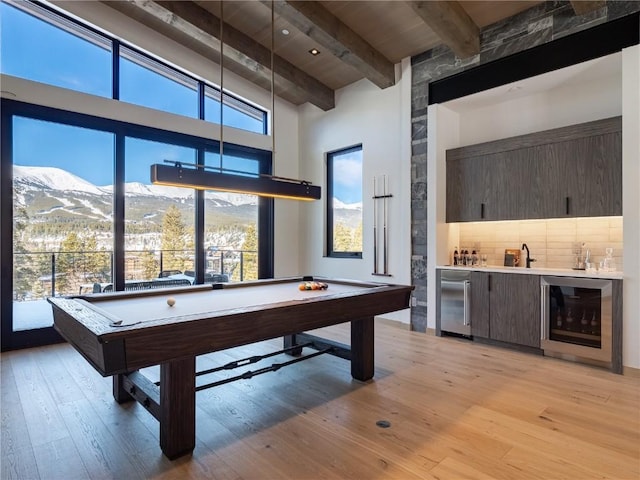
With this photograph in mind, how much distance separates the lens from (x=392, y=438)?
7.51 feet

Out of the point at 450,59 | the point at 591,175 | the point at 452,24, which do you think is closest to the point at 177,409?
the point at 591,175

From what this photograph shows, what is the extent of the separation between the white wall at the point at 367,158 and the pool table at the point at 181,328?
6.63 feet

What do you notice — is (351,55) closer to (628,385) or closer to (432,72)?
(432,72)

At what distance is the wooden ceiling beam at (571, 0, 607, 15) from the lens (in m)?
3.43

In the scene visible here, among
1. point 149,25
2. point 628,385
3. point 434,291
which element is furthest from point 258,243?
point 628,385

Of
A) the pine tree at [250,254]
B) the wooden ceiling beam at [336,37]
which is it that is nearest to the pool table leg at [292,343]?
the pine tree at [250,254]

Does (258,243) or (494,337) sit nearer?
(494,337)

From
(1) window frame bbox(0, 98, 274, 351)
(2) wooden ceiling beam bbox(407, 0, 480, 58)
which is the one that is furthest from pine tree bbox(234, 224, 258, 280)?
(2) wooden ceiling beam bbox(407, 0, 480, 58)

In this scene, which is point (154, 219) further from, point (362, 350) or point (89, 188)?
point (362, 350)

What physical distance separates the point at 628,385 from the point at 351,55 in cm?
456

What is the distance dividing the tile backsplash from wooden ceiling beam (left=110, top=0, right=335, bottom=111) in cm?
317

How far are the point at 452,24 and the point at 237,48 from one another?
2793 millimetres

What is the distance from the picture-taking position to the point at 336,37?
4406mm

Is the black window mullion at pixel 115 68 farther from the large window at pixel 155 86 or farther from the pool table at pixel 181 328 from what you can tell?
the pool table at pixel 181 328
